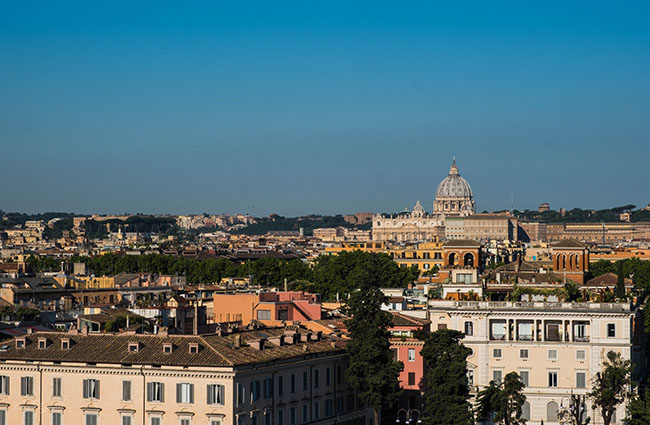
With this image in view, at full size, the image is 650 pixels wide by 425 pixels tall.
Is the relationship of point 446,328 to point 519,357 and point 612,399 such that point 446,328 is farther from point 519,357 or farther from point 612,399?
point 612,399

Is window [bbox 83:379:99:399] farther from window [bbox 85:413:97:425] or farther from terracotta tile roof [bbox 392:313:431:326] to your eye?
terracotta tile roof [bbox 392:313:431:326]

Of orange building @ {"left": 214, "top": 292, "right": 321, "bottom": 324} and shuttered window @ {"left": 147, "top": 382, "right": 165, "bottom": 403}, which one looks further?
orange building @ {"left": 214, "top": 292, "right": 321, "bottom": 324}

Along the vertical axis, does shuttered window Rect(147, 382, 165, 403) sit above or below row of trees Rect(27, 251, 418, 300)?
below

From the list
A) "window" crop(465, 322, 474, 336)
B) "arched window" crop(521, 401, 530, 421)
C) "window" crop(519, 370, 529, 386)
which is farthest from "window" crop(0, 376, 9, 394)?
"window" crop(519, 370, 529, 386)

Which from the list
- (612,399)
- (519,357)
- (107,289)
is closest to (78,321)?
(519,357)

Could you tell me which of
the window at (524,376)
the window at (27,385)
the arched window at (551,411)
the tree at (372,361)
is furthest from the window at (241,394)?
the arched window at (551,411)

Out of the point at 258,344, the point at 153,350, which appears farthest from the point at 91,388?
the point at 258,344

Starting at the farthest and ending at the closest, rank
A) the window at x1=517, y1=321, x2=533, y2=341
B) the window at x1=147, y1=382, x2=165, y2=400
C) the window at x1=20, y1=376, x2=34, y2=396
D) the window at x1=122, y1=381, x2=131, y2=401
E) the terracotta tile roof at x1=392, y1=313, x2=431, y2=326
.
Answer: the terracotta tile roof at x1=392, y1=313, x2=431, y2=326, the window at x1=517, y1=321, x2=533, y2=341, the window at x1=20, y1=376, x2=34, y2=396, the window at x1=122, y1=381, x2=131, y2=401, the window at x1=147, y1=382, x2=165, y2=400
